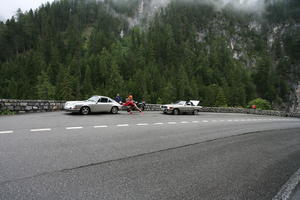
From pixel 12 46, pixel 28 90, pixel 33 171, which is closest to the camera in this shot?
pixel 33 171

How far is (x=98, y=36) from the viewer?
117062mm

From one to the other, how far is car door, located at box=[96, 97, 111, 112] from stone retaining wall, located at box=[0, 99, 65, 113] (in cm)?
488

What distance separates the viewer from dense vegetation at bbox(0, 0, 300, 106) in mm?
77919

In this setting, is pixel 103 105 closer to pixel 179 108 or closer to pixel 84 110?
pixel 84 110

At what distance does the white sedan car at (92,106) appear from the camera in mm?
14758

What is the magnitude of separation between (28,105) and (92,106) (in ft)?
16.5

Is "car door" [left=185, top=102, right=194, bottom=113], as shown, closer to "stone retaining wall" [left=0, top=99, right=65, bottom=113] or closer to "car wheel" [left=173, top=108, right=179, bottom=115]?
"car wheel" [left=173, top=108, right=179, bottom=115]

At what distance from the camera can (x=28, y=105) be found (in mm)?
15859

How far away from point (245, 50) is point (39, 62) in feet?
426

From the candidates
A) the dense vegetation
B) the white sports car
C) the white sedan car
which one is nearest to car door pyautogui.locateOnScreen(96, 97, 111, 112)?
the white sedan car

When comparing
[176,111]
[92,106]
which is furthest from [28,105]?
[176,111]

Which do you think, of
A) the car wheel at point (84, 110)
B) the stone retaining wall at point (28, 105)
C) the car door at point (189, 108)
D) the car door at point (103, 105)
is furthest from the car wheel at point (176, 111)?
the stone retaining wall at point (28, 105)

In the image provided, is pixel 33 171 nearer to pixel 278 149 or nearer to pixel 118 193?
pixel 118 193

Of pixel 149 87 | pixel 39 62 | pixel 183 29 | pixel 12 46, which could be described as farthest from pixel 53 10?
pixel 149 87
